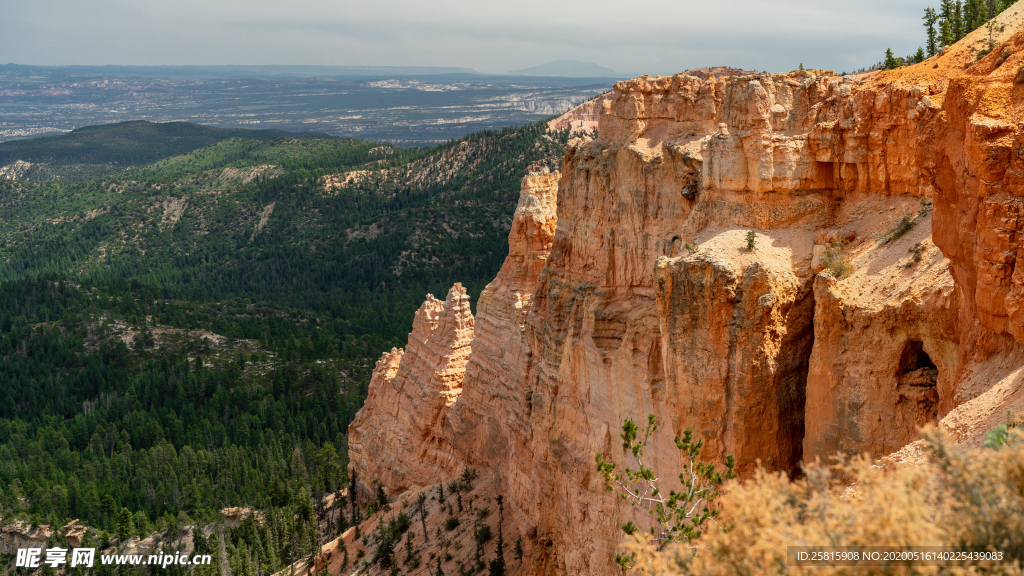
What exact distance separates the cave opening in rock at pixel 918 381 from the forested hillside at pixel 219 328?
130ft

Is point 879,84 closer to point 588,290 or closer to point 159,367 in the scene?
point 588,290

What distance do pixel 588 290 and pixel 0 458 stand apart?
7458 cm

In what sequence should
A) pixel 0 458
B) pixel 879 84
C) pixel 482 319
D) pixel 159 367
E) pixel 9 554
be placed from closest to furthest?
pixel 879 84 → pixel 482 319 → pixel 9 554 → pixel 0 458 → pixel 159 367

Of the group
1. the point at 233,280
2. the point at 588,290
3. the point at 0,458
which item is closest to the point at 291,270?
the point at 233,280

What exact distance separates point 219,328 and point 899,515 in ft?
374

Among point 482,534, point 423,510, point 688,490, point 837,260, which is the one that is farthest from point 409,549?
point 837,260

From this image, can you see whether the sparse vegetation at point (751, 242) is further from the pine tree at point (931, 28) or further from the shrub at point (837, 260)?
the pine tree at point (931, 28)

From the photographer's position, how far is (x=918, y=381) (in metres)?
16.0

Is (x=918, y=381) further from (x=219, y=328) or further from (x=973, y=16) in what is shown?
(x=219, y=328)

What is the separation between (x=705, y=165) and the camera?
2028 cm

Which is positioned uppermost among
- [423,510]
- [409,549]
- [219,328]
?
[423,510]

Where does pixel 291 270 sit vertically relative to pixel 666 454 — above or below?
below

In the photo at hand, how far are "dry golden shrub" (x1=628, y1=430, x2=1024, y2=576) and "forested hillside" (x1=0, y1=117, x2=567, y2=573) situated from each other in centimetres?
4221

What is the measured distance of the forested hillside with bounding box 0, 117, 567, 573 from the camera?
72.6m
